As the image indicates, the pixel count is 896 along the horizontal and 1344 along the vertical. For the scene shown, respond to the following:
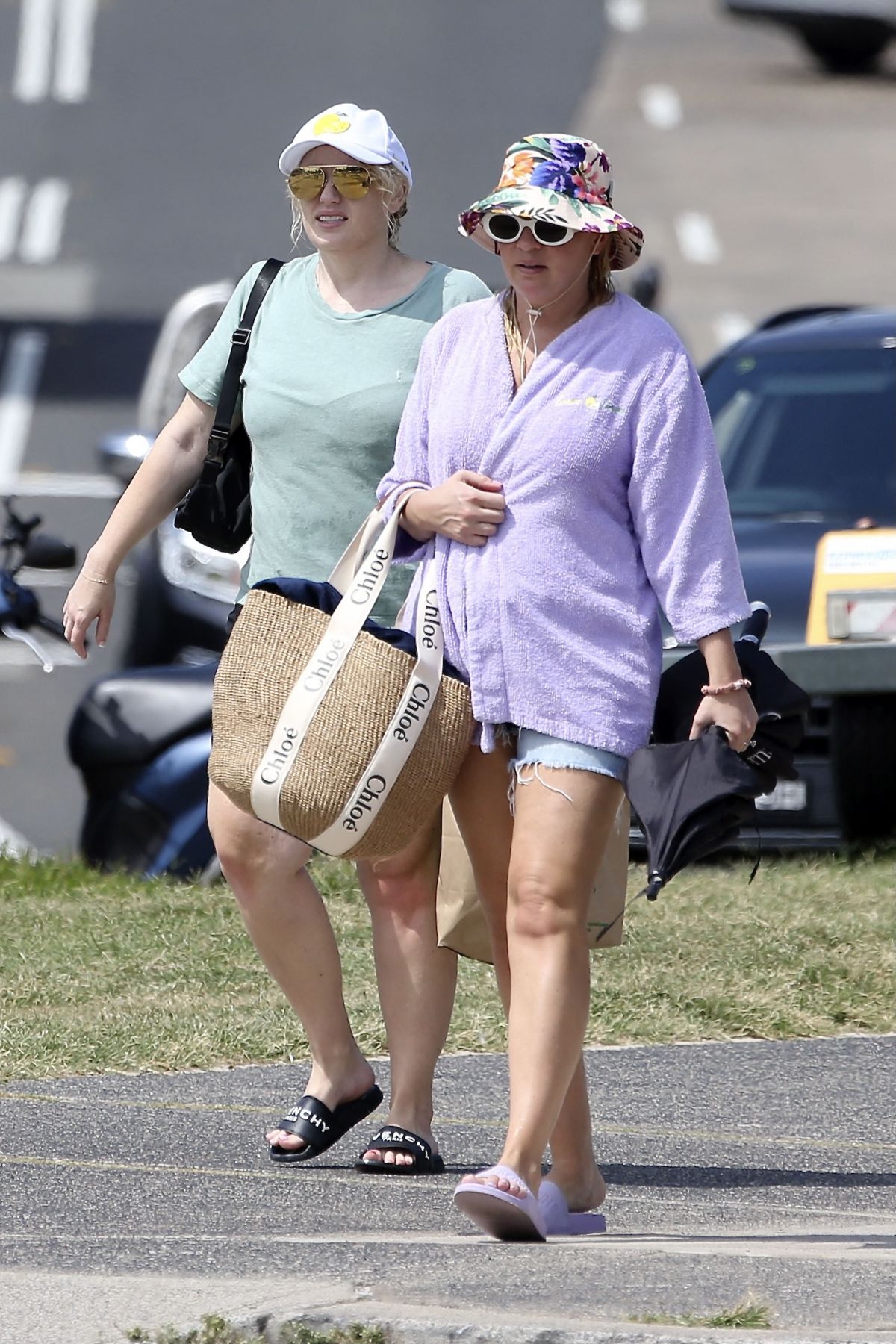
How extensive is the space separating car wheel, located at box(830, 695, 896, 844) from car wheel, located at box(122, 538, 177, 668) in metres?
3.75

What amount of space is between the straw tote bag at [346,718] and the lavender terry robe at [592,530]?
94 mm

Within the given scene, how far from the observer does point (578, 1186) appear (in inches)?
175

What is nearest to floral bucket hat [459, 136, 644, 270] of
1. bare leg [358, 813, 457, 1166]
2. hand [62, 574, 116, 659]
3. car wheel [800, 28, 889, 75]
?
hand [62, 574, 116, 659]

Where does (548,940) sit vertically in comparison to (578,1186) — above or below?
above

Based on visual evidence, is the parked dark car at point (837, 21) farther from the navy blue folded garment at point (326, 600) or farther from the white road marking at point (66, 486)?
the navy blue folded garment at point (326, 600)

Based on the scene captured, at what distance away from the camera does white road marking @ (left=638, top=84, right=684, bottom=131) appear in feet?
102

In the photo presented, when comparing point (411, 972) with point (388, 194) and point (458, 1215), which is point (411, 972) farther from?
point (388, 194)

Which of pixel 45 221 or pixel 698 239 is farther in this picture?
pixel 45 221

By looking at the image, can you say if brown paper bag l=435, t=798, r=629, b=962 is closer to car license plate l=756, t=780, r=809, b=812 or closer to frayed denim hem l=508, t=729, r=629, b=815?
frayed denim hem l=508, t=729, r=629, b=815

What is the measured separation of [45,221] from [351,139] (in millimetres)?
25701

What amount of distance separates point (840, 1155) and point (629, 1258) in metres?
1.47

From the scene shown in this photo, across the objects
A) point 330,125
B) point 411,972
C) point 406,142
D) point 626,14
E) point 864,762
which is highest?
point 330,125

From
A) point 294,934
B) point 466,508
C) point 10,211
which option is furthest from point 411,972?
point 10,211

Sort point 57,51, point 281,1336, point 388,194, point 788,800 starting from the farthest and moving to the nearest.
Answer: point 57,51
point 788,800
point 388,194
point 281,1336
